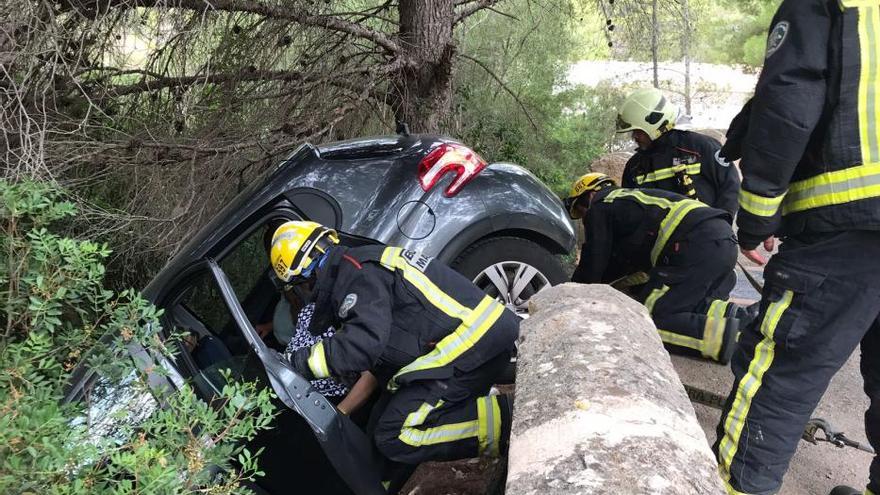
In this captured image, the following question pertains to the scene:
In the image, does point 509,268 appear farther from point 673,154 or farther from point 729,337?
point 673,154

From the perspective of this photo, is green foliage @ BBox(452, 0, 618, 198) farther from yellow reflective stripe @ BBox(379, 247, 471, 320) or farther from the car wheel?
yellow reflective stripe @ BBox(379, 247, 471, 320)

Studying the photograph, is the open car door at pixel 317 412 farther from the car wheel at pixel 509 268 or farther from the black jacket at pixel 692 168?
the black jacket at pixel 692 168

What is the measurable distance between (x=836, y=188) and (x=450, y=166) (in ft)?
5.79

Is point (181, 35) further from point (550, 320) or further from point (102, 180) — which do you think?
point (550, 320)

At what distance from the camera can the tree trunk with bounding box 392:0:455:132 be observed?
480cm

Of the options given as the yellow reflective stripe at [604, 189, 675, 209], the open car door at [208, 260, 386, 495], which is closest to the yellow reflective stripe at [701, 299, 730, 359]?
the yellow reflective stripe at [604, 189, 675, 209]

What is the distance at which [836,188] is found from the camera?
2146 millimetres

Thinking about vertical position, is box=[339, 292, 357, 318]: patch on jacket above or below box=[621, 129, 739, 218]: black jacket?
above

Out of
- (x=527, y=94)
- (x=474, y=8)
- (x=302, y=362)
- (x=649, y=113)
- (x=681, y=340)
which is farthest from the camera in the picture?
(x=527, y=94)

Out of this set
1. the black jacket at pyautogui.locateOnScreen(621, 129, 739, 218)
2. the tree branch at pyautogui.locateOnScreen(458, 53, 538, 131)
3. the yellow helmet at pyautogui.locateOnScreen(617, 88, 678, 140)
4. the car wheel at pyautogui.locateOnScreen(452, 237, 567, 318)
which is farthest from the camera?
the tree branch at pyautogui.locateOnScreen(458, 53, 538, 131)

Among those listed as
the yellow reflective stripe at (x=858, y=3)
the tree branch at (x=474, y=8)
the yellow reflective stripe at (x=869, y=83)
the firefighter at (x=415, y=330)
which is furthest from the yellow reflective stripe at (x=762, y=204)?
the tree branch at (x=474, y=8)

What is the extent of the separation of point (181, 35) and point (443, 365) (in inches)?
104

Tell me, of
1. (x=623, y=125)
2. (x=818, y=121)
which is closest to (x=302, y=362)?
(x=818, y=121)

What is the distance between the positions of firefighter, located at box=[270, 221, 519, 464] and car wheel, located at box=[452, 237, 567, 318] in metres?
0.67
